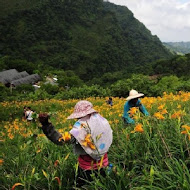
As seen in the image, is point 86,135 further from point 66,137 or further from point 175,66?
point 175,66

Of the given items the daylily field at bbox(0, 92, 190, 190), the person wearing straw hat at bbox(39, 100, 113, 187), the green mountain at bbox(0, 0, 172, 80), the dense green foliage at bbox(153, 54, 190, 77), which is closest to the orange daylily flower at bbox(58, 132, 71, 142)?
the person wearing straw hat at bbox(39, 100, 113, 187)

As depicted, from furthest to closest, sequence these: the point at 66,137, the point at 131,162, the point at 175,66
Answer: the point at 175,66
the point at 131,162
the point at 66,137

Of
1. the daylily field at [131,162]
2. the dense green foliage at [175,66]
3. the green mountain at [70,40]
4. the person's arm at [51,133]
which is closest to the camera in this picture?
the daylily field at [131,162]

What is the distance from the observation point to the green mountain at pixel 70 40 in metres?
79.3

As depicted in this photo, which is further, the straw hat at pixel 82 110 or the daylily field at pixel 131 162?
the straw hat at pixel 82 110

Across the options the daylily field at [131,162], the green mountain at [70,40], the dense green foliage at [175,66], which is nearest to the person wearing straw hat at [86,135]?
the daylily field at [131,162]

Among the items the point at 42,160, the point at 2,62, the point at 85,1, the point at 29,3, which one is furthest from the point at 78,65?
the point at 42,160

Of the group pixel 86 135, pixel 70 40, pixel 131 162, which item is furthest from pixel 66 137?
pixel 70 40

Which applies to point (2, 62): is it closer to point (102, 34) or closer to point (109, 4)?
point (102, 34)

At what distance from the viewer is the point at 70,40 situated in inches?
4003

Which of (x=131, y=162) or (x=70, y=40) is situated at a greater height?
(x=70, y=40)

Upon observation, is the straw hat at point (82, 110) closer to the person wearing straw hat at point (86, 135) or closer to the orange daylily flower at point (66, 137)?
the person wearing straw hat at point (86, 135)

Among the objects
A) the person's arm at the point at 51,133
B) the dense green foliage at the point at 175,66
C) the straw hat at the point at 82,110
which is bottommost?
the dense green foliage at the point at 175,66

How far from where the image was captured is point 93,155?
1985 mm
